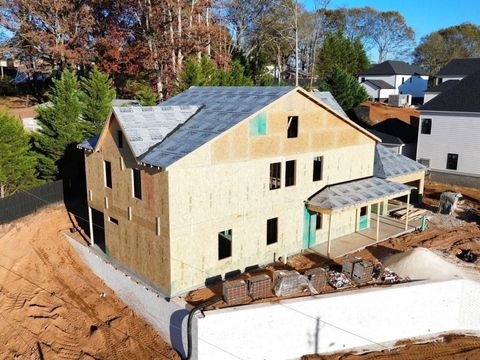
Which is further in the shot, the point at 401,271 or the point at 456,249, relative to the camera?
the point at 456,249

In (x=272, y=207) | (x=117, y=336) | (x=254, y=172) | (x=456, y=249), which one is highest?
(x=254, y=172)

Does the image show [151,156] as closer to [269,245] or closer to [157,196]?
[157,196]

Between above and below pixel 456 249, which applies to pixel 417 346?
below

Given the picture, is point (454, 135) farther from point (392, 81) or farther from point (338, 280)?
point (392, 81)

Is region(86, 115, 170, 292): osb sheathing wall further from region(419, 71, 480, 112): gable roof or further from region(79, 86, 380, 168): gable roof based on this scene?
region(419, 71, 480, 112): gable roof

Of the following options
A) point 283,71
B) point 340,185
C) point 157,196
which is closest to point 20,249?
point 157,196

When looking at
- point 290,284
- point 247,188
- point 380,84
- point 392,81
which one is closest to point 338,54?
point 380,84
